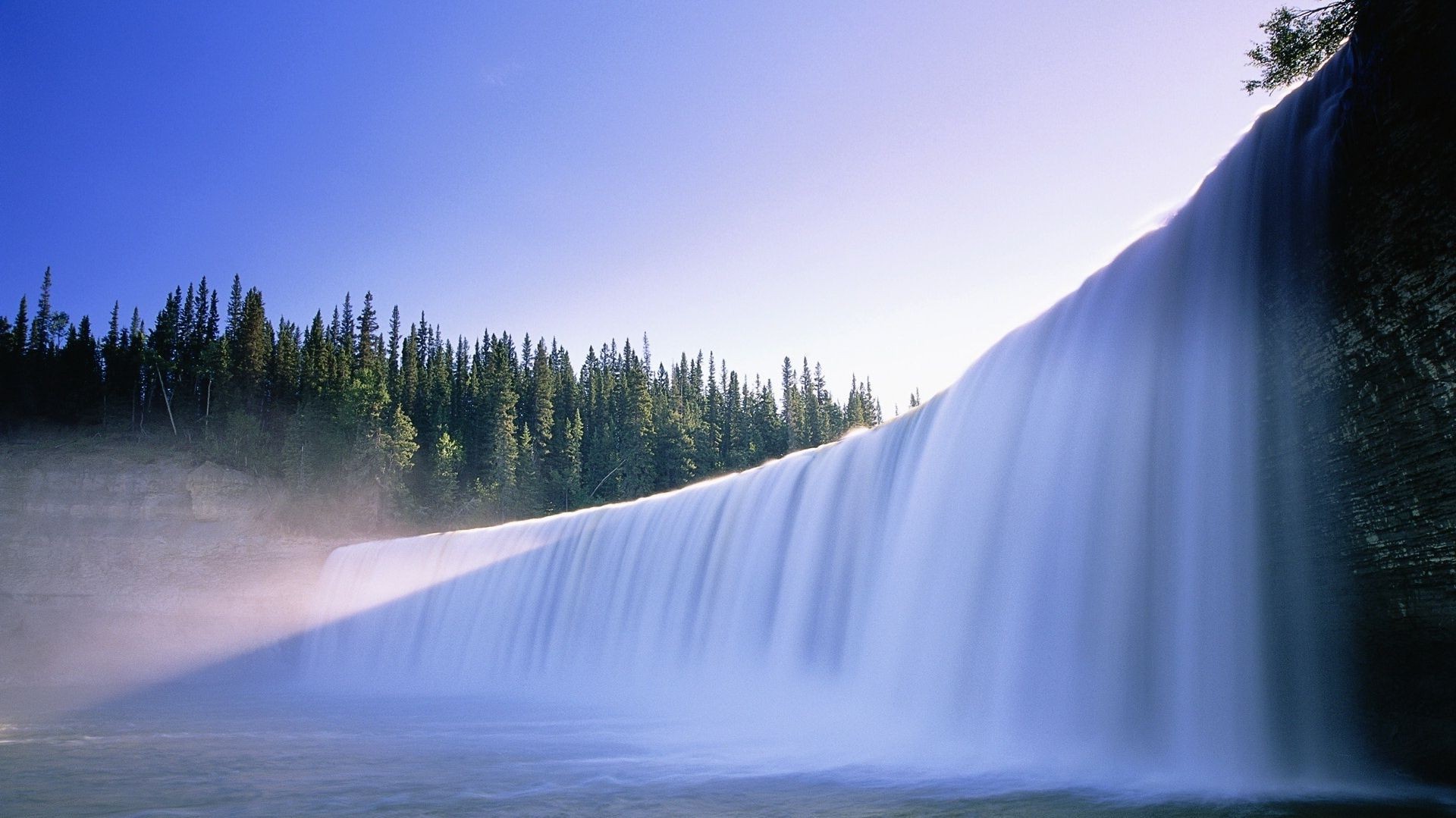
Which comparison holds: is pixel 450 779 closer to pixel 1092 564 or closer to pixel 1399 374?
pixel 1092 564

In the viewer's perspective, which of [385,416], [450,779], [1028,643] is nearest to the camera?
[450,779]

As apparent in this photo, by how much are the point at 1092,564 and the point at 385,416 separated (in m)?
52.3

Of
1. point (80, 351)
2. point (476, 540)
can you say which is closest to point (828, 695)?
point (476, 540)

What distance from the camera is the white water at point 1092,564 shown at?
744cm

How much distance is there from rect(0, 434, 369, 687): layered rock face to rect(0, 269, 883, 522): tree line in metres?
4.52

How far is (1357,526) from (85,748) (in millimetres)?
15040

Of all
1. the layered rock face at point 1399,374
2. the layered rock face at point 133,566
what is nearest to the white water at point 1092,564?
the layered rock face at point 1399,374

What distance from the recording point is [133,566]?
36812 mm

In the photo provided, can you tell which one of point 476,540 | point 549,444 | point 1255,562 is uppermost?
point 549,444

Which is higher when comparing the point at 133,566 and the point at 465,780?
the point at 133,566

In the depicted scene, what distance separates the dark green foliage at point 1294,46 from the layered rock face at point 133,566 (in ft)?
118

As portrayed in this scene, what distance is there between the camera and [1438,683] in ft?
20.6

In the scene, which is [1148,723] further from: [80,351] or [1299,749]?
[80,351]

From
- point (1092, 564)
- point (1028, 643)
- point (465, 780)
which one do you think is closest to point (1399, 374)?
point (1092, 564)
